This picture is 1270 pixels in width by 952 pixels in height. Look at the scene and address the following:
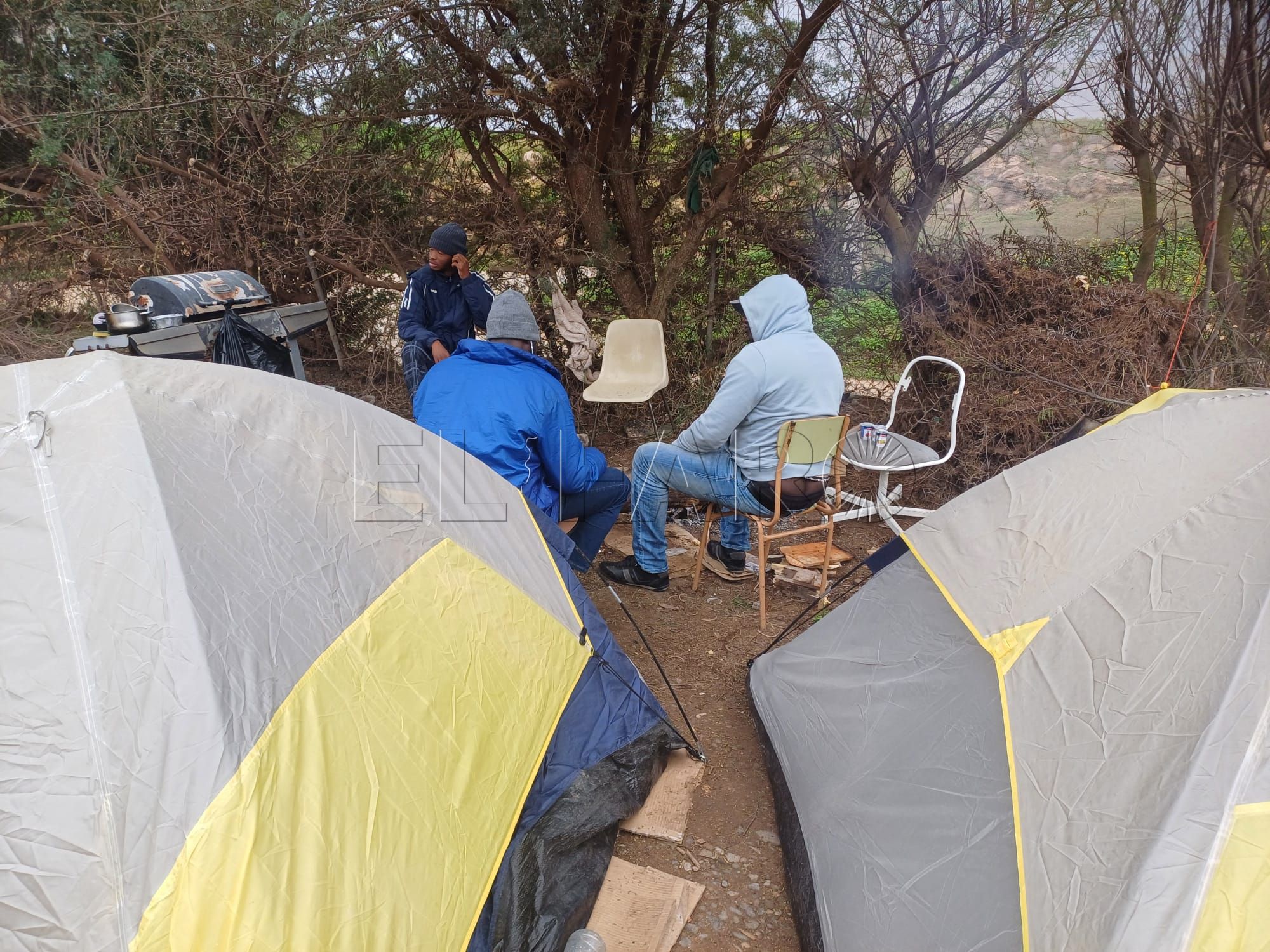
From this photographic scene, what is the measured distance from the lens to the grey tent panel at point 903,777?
1.54 m

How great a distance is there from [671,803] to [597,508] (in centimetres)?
136

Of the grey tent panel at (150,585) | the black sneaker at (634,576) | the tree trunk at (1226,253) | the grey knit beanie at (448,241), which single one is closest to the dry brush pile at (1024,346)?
the tree trunk at (1226,253)

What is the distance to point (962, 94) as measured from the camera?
4984 millimetres

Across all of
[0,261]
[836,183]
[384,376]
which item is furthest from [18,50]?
[836,183]

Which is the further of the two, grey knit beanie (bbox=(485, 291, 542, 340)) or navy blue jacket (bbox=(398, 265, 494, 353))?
navy blue jacket (bbox=(398, 265, 494, 353))

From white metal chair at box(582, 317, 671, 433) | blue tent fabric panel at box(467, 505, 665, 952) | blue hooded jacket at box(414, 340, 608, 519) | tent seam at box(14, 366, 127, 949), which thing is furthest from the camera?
white metal chair at box(582, 317, 671, 433)

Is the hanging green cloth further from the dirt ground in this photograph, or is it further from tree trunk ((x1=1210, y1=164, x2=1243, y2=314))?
tree trunk ((x1=1210, y1=164, x2=1243, y2=314))

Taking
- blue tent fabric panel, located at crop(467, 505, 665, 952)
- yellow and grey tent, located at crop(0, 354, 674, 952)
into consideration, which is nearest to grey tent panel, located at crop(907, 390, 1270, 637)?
blue tent fabric panel, located at crop(467, 505, 665, 952)

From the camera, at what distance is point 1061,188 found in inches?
214

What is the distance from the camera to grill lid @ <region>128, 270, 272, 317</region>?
11.9 ft

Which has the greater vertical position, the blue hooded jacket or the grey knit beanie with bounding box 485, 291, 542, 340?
the grey knit beanie with bounding box 485, 291, 542, 340

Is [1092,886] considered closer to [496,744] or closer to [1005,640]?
[1005,640]

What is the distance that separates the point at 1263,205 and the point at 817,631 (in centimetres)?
371

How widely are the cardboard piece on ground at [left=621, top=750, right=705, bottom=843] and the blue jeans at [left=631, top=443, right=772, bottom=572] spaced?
1121 mm
